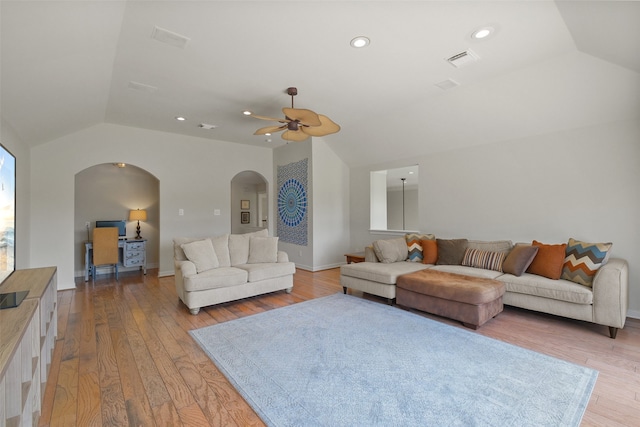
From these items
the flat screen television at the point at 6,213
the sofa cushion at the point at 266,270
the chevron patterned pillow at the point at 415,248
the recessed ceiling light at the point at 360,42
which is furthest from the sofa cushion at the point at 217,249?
the recessed ceiling light at the point at 360,42

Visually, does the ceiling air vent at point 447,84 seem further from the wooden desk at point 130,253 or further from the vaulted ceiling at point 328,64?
the wooden desk at point 130,253

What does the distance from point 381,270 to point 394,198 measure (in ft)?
24.6

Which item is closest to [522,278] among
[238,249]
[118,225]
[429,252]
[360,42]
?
[429,252]

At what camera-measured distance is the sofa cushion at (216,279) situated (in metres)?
→ 3.52

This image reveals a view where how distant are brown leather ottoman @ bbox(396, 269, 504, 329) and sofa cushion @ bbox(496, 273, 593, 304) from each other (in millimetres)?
187

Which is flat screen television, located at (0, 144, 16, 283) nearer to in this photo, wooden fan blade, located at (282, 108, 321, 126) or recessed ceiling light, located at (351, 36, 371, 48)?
wooden fan blade, located at (282, 108, 321, 126)

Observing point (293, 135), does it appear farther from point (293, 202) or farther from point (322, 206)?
point (293, 202)

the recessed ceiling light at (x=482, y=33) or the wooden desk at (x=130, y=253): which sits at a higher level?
the recessed ceiling light at (x=482, y=33)

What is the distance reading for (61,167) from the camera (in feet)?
15.4

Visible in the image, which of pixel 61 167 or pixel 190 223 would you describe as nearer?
pixel 61 167

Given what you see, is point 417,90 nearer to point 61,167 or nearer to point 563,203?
point 563,203

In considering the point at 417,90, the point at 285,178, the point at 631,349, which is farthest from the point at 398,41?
the point at 285,178

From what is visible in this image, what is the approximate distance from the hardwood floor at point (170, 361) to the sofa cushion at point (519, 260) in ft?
1.61

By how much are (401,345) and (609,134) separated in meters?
3.46
